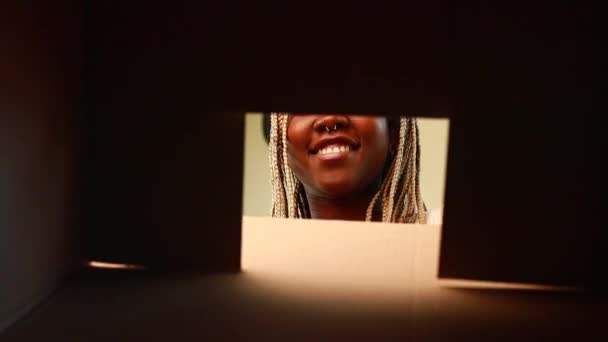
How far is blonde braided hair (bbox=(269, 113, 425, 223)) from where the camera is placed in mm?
4375

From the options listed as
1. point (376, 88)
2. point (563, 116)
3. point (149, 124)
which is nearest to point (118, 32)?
point (149, 124)

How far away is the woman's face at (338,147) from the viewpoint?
168 inches

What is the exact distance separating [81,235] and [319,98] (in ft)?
4.88

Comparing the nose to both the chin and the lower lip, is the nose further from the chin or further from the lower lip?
the chin

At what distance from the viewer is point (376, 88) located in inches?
129

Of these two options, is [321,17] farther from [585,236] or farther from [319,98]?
[585,236]

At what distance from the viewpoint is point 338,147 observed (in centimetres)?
429

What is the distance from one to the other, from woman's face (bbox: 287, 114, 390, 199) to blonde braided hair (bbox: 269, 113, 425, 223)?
81mm

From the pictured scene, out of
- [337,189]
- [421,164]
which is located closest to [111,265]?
[337,189]

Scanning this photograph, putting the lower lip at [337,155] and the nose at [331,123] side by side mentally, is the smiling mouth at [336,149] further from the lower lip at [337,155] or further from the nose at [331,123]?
the nose at [331,123]

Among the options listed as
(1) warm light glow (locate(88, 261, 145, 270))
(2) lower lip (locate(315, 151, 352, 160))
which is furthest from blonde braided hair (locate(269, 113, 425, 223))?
(1) warm light glow (locate(88, 261, 145, 270))

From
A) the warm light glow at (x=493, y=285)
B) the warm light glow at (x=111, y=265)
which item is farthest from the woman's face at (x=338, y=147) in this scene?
the warm light glow at (x=111, y=265)

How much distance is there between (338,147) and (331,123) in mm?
164

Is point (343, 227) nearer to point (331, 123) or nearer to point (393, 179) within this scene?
point (393, 179)
